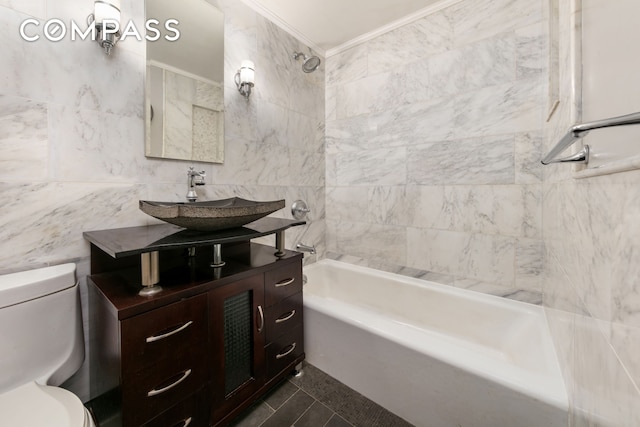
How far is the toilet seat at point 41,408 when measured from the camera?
26.3 inches

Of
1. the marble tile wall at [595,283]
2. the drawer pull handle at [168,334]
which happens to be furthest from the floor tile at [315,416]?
the marble tile wall at [595,283]

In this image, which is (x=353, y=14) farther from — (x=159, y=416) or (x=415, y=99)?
(x=159, y=416)

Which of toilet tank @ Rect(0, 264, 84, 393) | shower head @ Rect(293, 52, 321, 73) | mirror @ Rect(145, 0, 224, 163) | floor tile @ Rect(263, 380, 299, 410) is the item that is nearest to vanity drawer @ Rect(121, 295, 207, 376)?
toilet tank @ Rect(0, 264, 84, 393)

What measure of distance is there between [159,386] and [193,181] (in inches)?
37.7

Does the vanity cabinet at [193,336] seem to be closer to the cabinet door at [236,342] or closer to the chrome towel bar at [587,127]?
the cabinet door at [236,342]

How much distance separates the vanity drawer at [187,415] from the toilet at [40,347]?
0.22 m

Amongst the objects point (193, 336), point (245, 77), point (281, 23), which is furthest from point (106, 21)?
point (193, 336)

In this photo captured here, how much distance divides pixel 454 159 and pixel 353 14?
51.7 inches

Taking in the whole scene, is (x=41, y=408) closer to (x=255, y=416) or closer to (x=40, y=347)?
(x=40, y=347)

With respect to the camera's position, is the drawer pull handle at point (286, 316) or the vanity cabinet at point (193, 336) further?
the drawer pull handle at point (286, 316)

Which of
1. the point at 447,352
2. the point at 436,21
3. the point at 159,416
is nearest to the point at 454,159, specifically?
the point at 436,21

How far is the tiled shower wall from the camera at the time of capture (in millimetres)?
1460

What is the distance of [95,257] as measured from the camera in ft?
3.65

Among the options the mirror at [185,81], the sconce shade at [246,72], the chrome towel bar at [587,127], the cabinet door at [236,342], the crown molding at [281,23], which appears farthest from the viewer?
the crown molding at [281,23]
